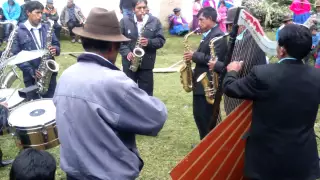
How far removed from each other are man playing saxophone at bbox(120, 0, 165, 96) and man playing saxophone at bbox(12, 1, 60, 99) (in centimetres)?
119

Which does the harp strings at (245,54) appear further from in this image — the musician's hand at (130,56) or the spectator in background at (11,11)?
the spectator in background at (11,11)

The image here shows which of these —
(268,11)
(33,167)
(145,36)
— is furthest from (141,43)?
(268,11)

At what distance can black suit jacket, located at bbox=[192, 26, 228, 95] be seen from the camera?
4.55 metres

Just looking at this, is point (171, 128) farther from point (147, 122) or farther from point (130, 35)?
point (147, 122)

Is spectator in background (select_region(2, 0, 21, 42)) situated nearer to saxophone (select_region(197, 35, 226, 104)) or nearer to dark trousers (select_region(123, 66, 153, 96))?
dark trousers (select_region(123, 66, 153, 96))

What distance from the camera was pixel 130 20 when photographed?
242 inches

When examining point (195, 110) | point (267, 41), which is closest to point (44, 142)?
point (195, 110)

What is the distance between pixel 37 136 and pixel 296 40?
10.2 feet

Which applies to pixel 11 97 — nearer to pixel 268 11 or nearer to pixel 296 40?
pixel 296 40

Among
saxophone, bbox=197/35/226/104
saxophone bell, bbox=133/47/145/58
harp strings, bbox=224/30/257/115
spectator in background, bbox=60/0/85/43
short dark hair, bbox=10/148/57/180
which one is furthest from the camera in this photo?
spectator in background, bbox=60/0/85/43

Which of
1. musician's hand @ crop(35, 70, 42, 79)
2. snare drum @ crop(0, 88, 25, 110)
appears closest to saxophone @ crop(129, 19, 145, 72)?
musician's hand @ crop(35, 70, 42, 79)

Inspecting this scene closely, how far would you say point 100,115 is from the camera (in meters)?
2.38

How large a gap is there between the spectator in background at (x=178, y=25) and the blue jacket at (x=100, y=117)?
511 inches

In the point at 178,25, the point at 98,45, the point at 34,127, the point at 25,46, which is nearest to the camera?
the point at 98,45
